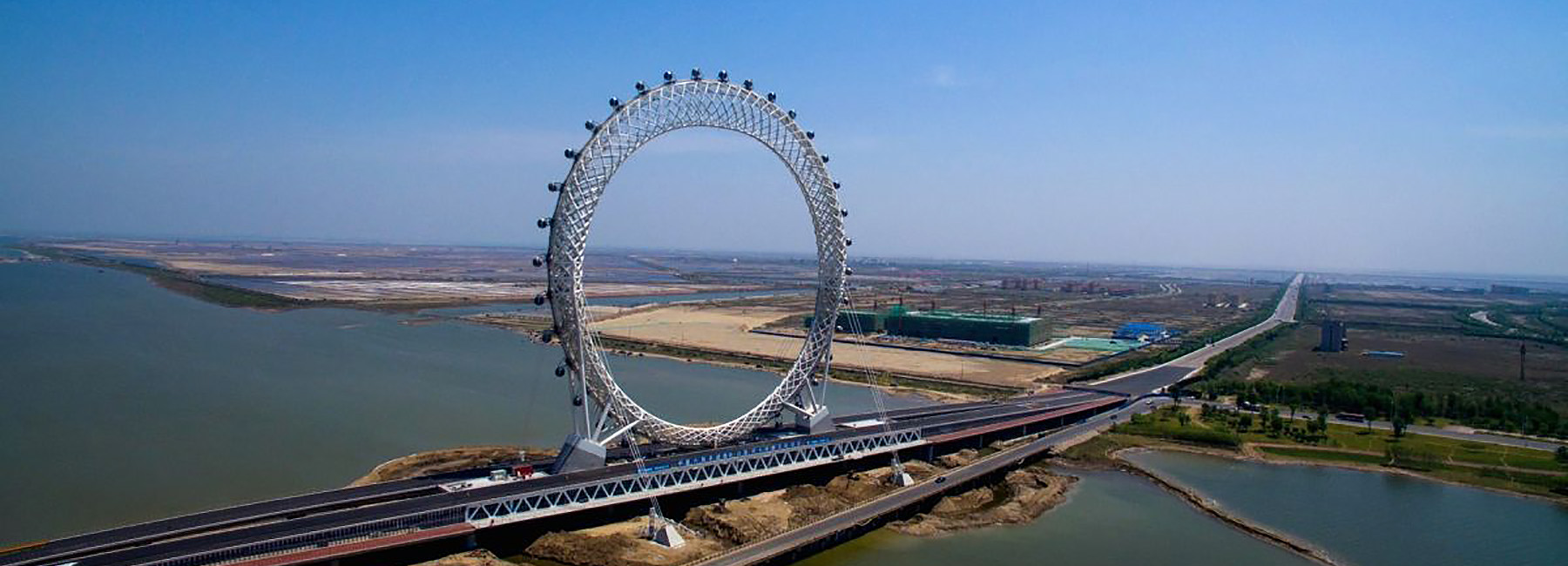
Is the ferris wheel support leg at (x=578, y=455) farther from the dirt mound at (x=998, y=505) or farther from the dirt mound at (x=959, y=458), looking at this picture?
the dirt mound at (x=959, y=458)

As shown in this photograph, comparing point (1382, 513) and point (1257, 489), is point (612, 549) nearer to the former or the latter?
point (1257, 489)

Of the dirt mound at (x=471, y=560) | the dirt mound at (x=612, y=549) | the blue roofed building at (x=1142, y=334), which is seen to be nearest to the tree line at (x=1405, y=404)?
the blue roofed building at (x=1142, y=334)

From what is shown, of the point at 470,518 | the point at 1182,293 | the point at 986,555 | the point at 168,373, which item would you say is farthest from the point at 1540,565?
the point at 1182,293

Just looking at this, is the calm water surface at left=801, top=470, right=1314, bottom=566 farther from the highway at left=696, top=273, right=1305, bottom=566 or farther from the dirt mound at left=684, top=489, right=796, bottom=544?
the dirt mound at left=684, top=489, right=796, bottom=544

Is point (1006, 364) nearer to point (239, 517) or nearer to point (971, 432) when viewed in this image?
point (971, 432)

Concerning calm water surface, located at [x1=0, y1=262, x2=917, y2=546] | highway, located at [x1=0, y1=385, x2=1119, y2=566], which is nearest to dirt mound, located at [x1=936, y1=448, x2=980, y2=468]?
highway, located at [x1=0, y1=385, x2=1119, y2=566]

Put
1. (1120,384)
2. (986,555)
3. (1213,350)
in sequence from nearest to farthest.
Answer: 1. (986,555)
2. (1120,384)
3. (1213,350)
